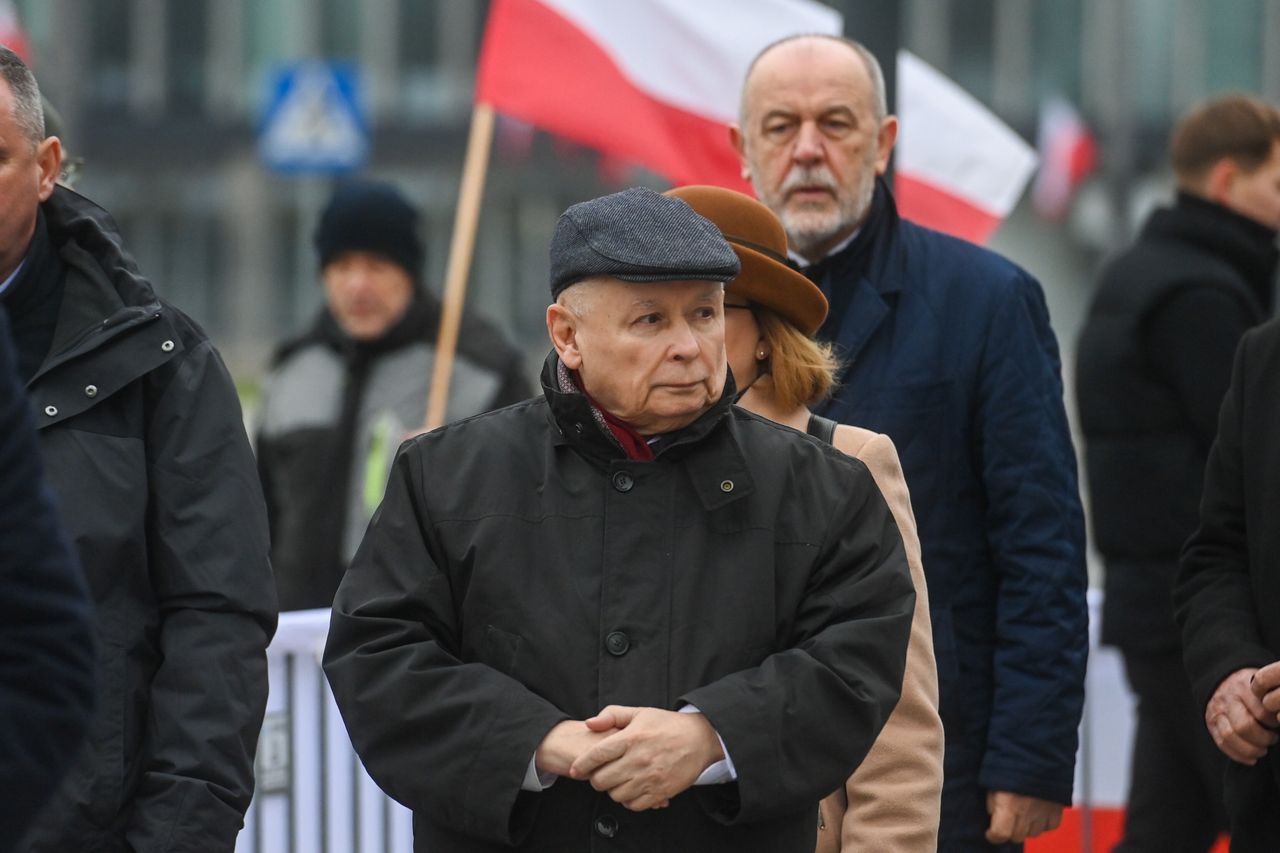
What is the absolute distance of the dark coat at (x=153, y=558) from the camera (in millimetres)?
2939

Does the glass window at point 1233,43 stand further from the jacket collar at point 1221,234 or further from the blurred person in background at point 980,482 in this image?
the blurred person in background at point 980,482

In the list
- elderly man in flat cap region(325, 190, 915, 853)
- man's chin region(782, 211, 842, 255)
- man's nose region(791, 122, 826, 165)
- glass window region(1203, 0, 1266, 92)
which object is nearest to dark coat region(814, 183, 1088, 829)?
man's chin region(782, 211, 842, 255)

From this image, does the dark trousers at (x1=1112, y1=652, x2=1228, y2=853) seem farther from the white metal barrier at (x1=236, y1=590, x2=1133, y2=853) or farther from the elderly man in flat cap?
the elderly man in flat cap

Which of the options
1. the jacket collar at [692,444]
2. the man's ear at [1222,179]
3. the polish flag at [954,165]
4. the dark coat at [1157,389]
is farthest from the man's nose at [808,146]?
the polish flag at [954,165]

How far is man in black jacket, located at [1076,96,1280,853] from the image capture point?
17.7ft

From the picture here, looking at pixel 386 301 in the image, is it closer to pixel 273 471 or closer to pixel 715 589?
pixel 273 471

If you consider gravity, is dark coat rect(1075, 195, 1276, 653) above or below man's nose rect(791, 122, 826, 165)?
below

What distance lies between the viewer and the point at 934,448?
3926 mm

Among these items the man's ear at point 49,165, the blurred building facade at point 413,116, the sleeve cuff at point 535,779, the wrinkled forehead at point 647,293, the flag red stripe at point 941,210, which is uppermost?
the man's ear at point 49,165

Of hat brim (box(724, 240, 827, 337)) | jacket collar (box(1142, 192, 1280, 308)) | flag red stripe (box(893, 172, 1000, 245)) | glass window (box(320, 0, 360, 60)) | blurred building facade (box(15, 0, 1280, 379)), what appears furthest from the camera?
glass window (box(320, 0, 360, 60))

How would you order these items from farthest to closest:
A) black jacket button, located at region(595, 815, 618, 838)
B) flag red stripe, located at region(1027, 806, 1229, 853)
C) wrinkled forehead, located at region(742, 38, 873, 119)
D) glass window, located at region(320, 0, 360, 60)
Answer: glass window, located at region(320, 0, 360, 60), flag red stripe, located at region(1027, 806, 1229, 853), wrinkled forehead, located at region(742, 38, 873, 119), black jacket button, located at region(595, 815, 618, 838)

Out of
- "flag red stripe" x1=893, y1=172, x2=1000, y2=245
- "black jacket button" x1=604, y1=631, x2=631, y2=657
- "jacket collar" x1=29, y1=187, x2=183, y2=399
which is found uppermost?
"jacket collar" x1=29, y1=187, x2=183, y2=399

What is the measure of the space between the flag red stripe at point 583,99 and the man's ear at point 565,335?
11.8 feet

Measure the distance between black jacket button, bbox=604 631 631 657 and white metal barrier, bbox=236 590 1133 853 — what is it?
92.3 inches
